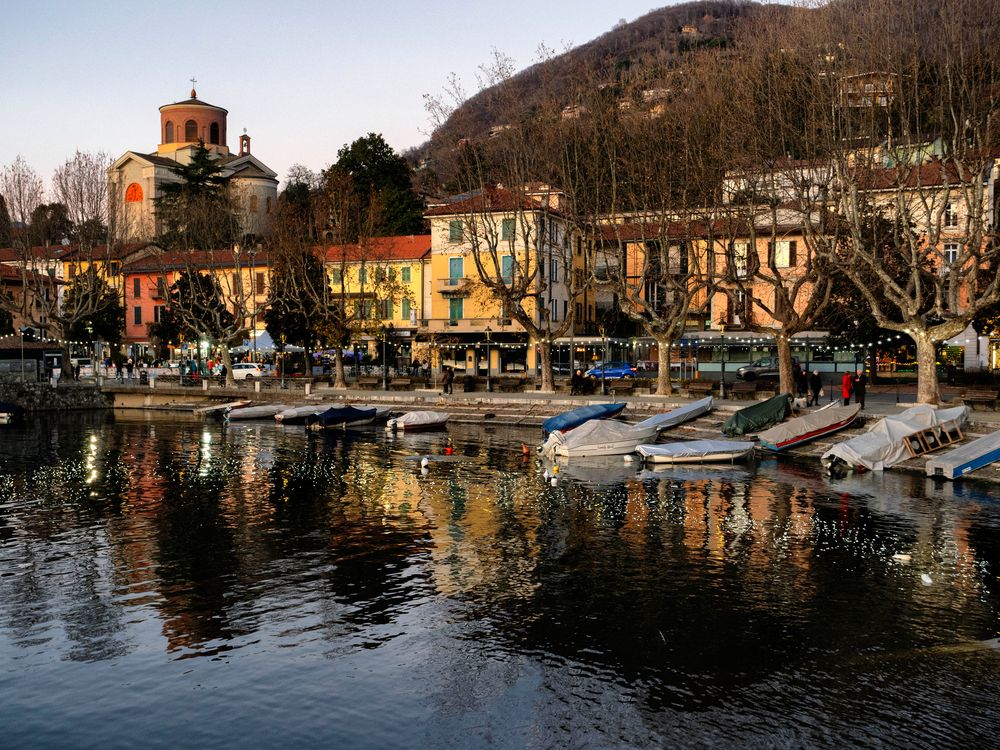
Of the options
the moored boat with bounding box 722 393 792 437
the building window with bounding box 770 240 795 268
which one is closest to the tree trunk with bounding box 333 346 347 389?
the moored boat with bounding box 722 393 792 437

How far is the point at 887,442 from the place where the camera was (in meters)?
31.5

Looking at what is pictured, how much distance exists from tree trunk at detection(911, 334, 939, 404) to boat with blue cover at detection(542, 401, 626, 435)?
1244 cm

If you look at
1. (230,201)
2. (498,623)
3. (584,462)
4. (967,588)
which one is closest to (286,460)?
(584,462)

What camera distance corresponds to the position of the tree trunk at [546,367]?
53281 millimetres

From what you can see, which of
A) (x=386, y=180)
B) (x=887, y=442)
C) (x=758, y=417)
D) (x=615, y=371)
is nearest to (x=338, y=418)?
(x=758, y=417)

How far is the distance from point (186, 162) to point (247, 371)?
63.3 m

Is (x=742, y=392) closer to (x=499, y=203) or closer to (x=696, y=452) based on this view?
(x=696, y=452)

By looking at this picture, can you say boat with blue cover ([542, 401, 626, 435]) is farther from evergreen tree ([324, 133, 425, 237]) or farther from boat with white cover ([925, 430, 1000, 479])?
evergreen tree ([324, 133, 425, 237])

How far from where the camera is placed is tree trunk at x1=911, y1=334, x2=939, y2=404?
3672cm

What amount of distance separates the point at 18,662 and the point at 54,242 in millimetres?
95240

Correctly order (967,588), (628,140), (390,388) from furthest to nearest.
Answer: (390,388) < (628,140) < (967,588)

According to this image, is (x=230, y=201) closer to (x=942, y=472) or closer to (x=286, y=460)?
(x=286, y=460)

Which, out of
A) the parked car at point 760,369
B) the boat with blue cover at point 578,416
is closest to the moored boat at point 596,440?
the boat with blue cover at point 578,416

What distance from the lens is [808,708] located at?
12.0 metres
